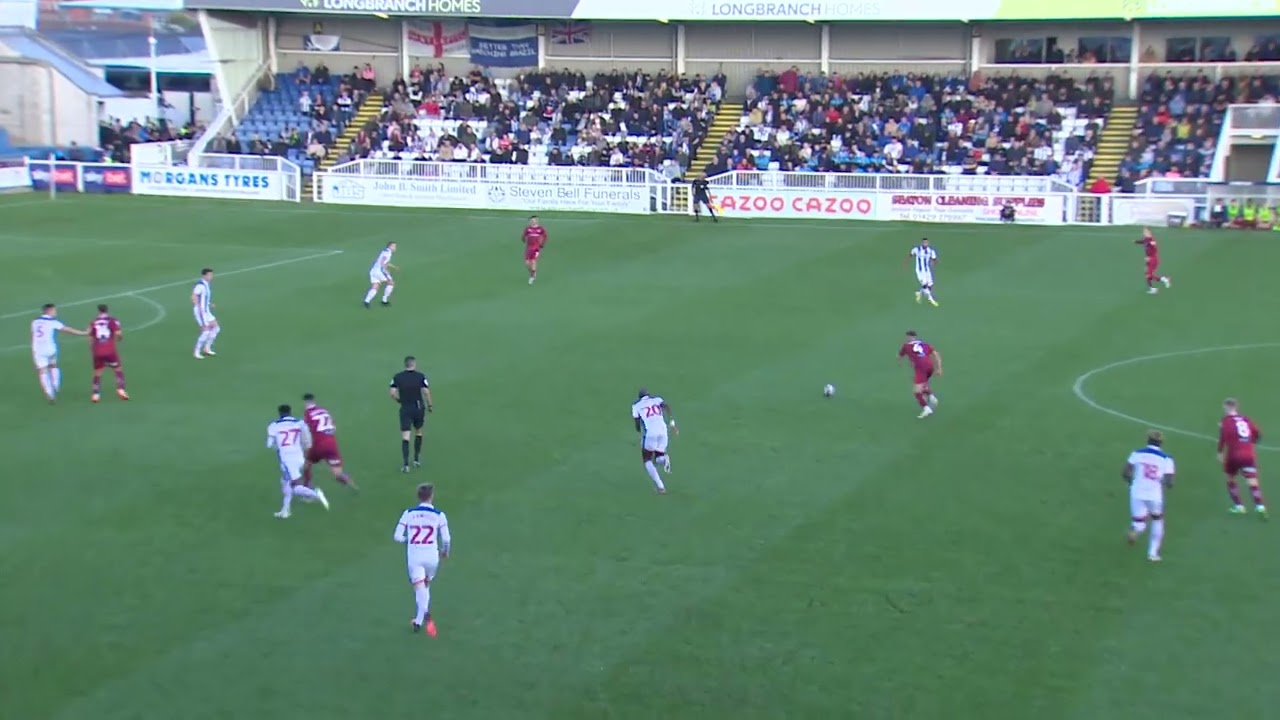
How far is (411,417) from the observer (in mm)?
20078

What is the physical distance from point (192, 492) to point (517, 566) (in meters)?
5.24

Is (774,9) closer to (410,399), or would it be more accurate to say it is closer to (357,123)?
(357,123)

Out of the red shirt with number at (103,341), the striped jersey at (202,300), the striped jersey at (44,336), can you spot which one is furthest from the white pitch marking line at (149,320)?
the red shirt with number at (103,341)

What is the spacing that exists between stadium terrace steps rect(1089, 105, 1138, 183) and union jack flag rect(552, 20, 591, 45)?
2193 cm

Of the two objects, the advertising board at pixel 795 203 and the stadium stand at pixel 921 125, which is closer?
the advertising board at pixel 795 203

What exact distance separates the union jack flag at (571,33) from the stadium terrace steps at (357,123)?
797cm

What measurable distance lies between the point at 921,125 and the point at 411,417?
38.2 meters

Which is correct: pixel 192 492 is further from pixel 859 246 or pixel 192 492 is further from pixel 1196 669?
pixel 859 246

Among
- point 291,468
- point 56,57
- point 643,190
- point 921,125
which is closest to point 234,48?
point 56,57

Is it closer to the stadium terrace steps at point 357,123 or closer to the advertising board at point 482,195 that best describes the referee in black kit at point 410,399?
the advertising board at point 482,195

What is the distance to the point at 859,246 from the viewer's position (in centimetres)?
4206

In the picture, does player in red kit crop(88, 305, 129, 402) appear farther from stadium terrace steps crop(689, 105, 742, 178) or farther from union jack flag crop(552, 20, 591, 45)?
union jack flag crop(552, 20, 591, 45)

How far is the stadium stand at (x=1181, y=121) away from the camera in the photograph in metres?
50.2

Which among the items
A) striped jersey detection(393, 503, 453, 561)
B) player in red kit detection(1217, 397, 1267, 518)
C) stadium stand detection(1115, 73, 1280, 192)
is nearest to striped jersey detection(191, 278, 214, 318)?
striped jersey detection(393, 503, 453, 561)
